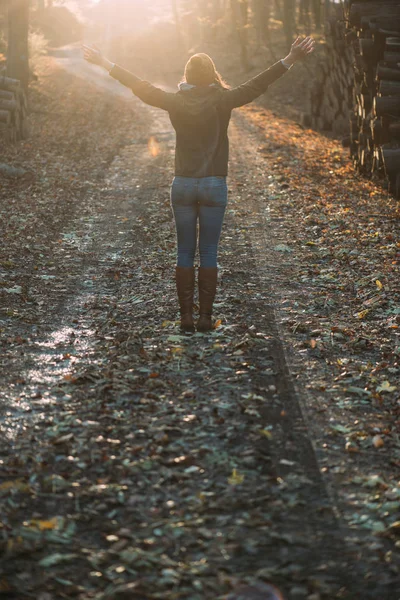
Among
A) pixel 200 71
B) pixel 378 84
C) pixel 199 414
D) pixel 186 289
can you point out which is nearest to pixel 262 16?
pixel 378 84

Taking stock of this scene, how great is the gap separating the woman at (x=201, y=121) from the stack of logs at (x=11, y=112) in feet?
44.4

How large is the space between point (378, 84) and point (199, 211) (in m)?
10.8

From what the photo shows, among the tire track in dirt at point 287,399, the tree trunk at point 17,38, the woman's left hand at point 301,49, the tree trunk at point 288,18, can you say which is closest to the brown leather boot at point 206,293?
the tire track in dirt at point 287,399

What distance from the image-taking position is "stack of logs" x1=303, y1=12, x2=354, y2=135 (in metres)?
23.0

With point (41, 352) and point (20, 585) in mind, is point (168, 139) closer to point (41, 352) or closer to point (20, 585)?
point (41, 352)

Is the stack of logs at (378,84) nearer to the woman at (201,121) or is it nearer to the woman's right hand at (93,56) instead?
the woman at (201,121)

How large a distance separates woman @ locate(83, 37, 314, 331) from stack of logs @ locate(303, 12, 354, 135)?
53.7 ft

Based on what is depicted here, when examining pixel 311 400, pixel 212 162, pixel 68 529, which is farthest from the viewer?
pixel 212 162

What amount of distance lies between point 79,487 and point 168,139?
62.8 ft

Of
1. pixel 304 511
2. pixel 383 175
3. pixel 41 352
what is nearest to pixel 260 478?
pixel 304 511

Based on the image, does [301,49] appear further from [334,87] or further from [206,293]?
[334,87]

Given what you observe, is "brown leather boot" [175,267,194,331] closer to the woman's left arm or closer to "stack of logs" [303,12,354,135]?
the woman's left arm

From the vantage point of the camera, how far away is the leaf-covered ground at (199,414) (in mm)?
4055

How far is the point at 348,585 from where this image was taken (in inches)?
152
